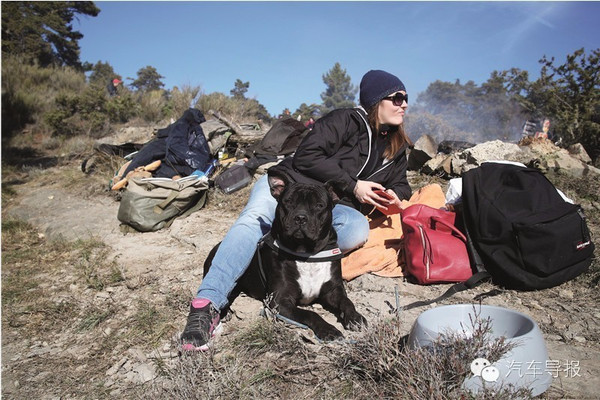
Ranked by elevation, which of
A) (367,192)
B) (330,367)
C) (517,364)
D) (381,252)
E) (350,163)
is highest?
(350,163)

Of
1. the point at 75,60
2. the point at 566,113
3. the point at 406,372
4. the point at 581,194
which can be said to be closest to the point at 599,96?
the point at 566,113

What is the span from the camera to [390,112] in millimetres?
3213

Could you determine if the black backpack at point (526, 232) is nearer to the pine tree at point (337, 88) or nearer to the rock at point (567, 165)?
the rock at point (567, 165)

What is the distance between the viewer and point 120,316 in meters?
3.06

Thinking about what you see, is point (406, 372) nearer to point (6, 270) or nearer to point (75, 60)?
point (6, 270)

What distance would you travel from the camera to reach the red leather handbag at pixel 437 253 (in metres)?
3.01

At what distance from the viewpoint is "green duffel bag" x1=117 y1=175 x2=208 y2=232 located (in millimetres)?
5148

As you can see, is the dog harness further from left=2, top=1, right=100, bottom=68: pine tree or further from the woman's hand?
left=2, top=1, right=100, bottom=68: pine tree

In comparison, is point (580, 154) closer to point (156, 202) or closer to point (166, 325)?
point (166, 325)

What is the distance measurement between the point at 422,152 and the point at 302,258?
12.2 feet

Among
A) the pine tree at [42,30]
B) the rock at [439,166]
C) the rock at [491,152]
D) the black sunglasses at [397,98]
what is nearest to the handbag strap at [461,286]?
the black sunglasses at [397,98]

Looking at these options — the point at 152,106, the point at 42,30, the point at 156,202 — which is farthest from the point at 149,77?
the point at 156,202

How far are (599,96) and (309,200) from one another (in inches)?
227

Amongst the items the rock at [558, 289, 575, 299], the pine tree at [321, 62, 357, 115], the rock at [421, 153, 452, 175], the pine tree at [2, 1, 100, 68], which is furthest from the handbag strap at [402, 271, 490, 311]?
the pine tree at [321, 62, 357, 115]
